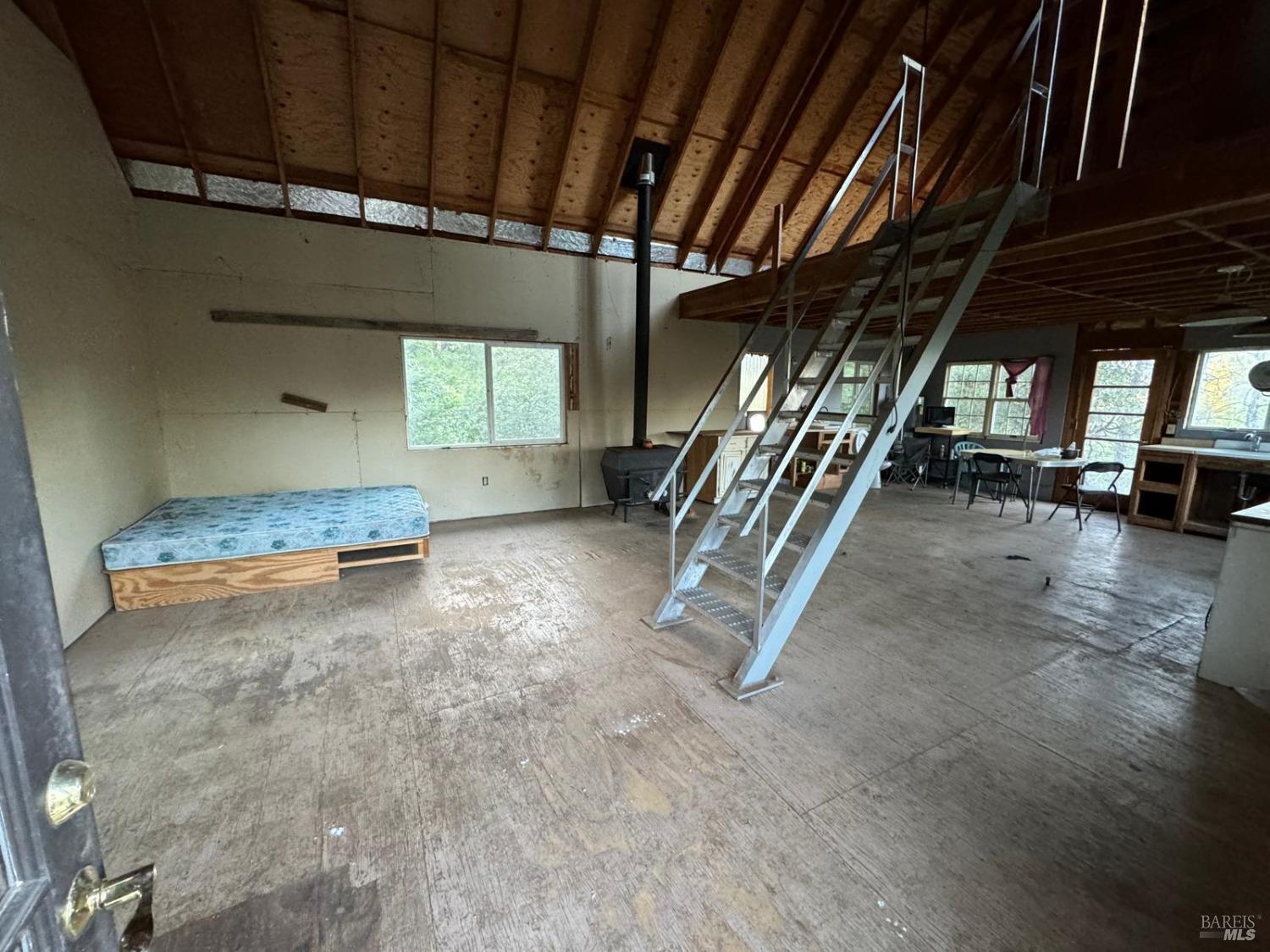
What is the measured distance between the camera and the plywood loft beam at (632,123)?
417 centimetres

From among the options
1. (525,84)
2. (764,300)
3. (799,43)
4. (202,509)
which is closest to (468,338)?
(525,84)

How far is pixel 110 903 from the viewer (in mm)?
556

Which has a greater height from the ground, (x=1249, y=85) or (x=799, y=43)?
(x=799, y=43)

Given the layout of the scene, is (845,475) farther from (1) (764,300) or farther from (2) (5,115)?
(2) (5,115)

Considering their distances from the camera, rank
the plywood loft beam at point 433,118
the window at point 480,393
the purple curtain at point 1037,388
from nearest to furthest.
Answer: the plywood loft beam at point 433,118, the window at point 480,393, the purple curtain at point 1037,388

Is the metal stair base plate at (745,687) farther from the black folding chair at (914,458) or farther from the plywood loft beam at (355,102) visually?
the black folding chair at (914,458)

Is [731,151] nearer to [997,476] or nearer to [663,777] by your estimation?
[997,476]

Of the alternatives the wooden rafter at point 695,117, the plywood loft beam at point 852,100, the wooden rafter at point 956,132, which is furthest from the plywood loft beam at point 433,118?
the wooden rafter at point 956,132

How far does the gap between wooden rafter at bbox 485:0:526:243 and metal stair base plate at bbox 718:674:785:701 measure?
4.94 metres

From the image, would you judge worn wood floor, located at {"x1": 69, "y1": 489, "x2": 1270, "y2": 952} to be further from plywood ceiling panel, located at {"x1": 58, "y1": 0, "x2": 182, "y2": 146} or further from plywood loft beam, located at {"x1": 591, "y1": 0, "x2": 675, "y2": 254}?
plywood loft beam, located at {"x1": 591, "y1": 0, "x2": 675, "y2": 254}

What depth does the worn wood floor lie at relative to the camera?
1.48 metres

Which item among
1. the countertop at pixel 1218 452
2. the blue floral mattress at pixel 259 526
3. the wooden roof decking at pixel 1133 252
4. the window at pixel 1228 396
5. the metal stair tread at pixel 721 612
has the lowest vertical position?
the metal stair tread at pixel 721 612

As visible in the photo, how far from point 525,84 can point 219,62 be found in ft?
7.50

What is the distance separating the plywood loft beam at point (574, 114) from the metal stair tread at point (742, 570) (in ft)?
13.8
